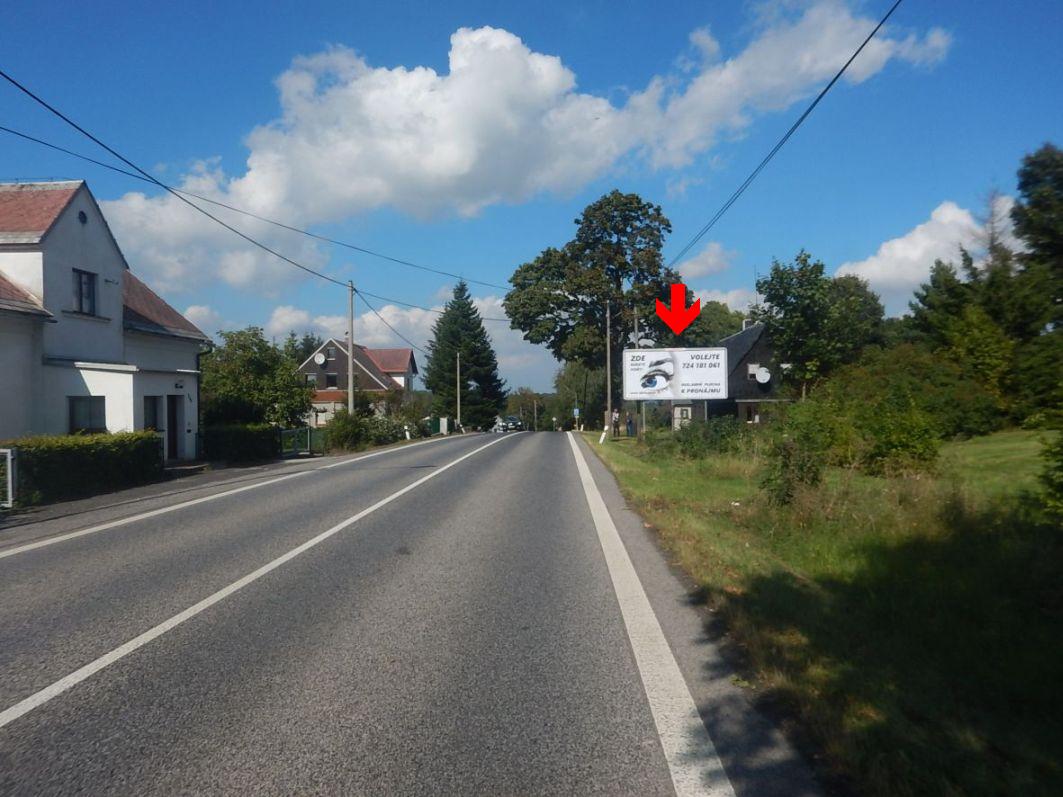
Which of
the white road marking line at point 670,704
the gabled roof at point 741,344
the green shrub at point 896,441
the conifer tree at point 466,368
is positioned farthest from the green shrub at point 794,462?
the conifer tree at point 466,368

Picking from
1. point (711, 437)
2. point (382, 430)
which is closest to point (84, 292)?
point (711, 437)

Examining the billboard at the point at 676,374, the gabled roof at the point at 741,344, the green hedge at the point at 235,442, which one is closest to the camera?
the green hedge at the point at 235,442

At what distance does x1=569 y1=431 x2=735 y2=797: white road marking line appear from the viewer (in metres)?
3.96

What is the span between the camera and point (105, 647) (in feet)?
19.7

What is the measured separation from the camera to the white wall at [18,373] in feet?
65.3

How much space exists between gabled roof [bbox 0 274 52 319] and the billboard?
2077 centimetres

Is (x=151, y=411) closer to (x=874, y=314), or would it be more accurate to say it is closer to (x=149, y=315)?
(x=149, y=315)

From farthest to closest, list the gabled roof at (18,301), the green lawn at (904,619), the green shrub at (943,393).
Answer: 1. the green shrub at (943,393)
2. the gabled roof at (18,301)
3. the green lawn at (904,619)

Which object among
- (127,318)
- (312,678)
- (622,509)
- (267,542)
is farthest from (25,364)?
(312,678)

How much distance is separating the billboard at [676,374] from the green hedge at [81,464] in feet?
62.7

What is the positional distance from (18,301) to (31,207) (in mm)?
4031

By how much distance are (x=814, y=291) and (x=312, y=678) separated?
35.6 metres

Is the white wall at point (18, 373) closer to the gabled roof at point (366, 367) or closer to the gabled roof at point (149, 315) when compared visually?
the gabled roof at point (149, 315)

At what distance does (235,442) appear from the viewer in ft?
87.2
